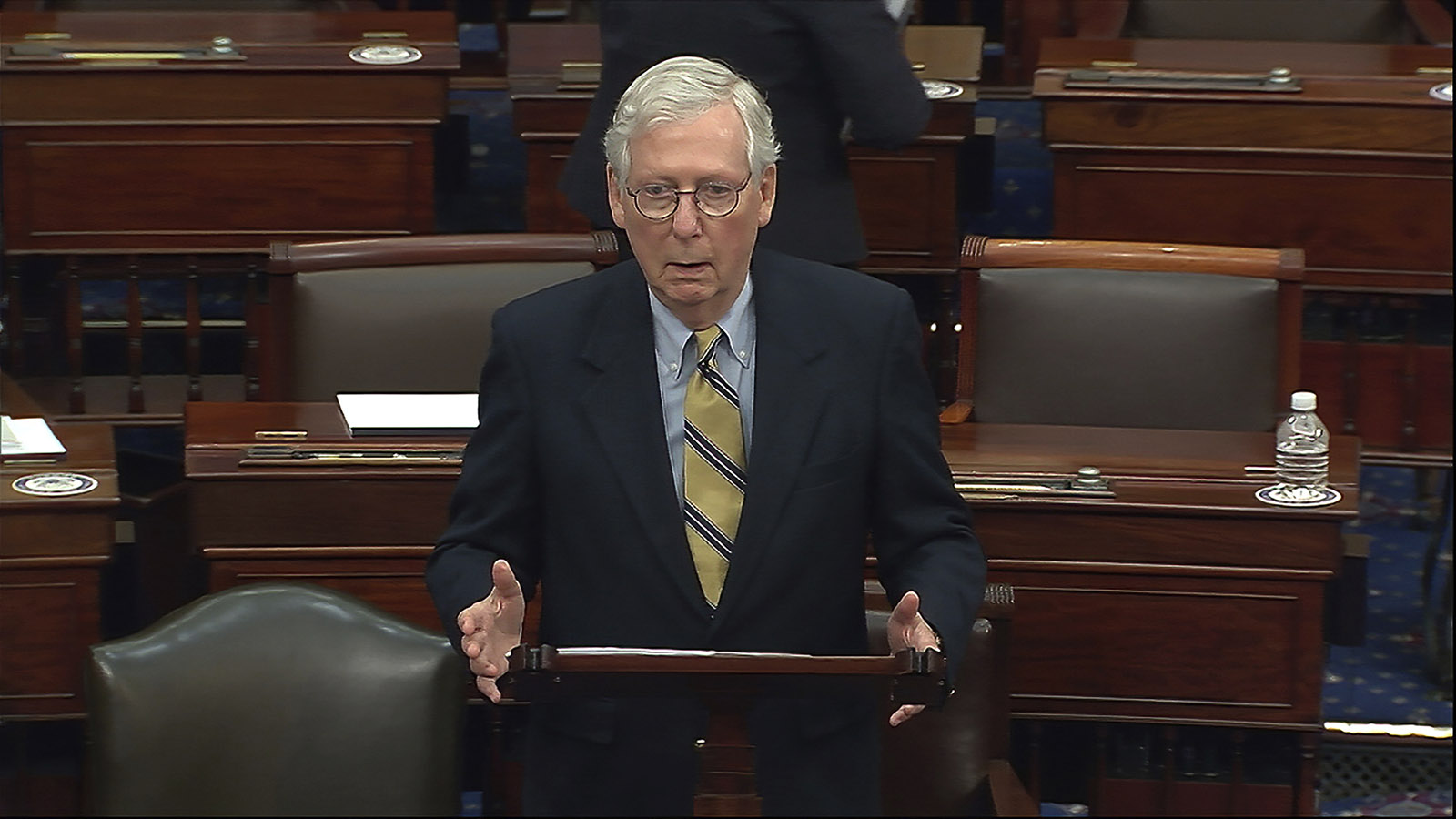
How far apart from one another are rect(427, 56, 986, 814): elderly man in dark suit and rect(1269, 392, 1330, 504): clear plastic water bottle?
1040 millimetres

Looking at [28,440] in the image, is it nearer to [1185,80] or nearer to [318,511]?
[318,511]

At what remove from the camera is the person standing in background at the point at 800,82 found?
3139mm

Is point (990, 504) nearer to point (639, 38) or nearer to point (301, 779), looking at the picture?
point (639, 38)

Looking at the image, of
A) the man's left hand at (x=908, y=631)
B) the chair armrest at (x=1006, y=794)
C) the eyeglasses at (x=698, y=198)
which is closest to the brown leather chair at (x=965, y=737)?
the chair armrest at (x=1006, y=794)

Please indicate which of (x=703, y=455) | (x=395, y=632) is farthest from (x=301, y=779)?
(x=703, y=455)

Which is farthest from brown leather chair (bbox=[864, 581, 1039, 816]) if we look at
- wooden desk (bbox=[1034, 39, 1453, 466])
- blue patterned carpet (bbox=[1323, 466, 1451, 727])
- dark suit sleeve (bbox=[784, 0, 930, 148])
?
wooden desk (bbox=[1034, 39, 1453, 466])

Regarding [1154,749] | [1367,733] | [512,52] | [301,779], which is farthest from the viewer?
[512,52]

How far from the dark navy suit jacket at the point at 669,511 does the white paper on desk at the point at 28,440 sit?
4.22 ft

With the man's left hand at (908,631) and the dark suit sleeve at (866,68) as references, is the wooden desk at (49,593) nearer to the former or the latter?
the dark suit sleeve at (866,68)

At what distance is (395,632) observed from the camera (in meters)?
2.19

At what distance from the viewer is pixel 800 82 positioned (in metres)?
3.20

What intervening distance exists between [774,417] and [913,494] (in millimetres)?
142

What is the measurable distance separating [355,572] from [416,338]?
0.41 m

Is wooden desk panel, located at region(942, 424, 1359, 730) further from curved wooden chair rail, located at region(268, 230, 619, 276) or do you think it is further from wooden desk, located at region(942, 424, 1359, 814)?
curved wooden chair rail, located at region(268, 230, 619, 276)
